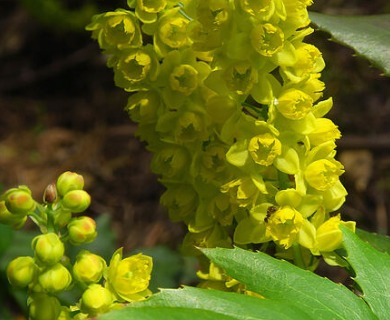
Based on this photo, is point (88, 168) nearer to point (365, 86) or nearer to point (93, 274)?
point (365, 86)

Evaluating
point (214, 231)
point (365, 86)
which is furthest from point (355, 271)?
point (365, 86)

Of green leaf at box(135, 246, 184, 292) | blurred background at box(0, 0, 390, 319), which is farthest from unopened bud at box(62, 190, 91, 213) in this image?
blurred background at box(0, 0, 390, 319)

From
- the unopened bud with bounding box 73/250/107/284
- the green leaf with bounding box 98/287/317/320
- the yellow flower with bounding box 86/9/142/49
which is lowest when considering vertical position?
the unopened bud with bounding box 73/250/107/284

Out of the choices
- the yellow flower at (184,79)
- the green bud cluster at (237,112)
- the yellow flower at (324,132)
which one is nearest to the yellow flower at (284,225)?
the green bud cluster at (237,112)

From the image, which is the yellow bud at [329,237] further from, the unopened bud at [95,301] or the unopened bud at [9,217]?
the unopened bud at [9,217]

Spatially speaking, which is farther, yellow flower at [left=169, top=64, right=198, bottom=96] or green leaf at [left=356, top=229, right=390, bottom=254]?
green leaf at [left=356, top=229, right=390, bottom=254]

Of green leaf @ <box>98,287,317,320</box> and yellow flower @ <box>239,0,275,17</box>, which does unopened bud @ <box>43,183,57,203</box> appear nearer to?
green leaf @ <box>98,287,317,320</box>

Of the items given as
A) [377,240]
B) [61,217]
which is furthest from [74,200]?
[377,240]
